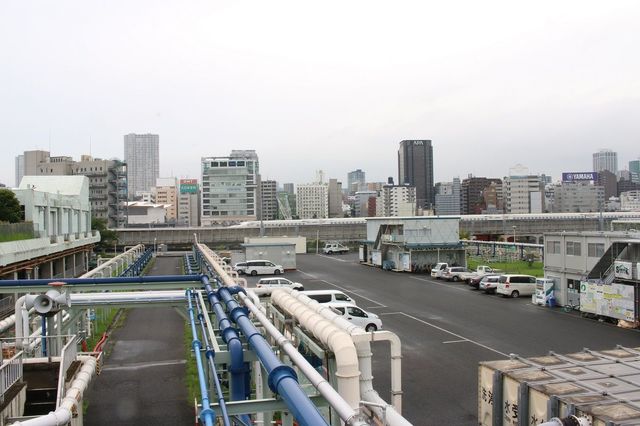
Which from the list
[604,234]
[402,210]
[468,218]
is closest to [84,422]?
[604,234]

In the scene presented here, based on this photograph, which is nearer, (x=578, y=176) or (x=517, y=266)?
(x=517, y=266)

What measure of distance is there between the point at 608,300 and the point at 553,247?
189 inches

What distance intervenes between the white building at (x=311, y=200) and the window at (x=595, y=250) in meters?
171

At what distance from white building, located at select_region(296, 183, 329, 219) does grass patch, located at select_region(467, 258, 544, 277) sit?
146598mm

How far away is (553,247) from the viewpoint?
81.7 feet

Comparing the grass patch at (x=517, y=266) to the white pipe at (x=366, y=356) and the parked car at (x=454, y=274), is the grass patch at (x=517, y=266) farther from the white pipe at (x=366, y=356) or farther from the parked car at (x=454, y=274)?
the white pipe at (x=366, y=356)

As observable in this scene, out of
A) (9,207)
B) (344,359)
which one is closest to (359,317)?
(344,359)

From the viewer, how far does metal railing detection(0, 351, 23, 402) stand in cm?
788

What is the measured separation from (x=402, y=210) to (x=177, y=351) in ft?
508

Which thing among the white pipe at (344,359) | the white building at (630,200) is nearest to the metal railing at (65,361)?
the white pipe at (344,359)

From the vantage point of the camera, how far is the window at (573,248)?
23.3m

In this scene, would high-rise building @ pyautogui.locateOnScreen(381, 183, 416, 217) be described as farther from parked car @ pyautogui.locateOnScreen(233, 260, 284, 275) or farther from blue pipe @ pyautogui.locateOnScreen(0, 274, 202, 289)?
blue pipe @ pyautogui.locateOnScreen(0, 274, 202, 289)

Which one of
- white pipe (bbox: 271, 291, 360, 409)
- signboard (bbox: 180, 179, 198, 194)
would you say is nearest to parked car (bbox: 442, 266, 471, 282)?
white pipe (bbox: 271, 291, 360, 409)

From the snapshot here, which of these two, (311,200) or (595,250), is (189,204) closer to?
(311,200)
